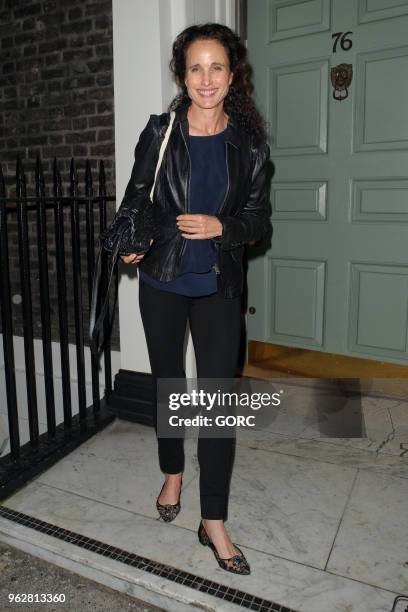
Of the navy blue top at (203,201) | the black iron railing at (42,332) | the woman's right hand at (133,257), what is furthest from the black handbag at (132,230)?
the black iron railing at (42,332)

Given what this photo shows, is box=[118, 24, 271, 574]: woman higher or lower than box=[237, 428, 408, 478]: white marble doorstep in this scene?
higher

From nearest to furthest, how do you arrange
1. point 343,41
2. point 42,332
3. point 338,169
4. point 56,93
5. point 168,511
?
point 168,511, point 42,332, point 343,41, point 338,169, point 56,93

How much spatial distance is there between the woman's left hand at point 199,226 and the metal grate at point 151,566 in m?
1.36

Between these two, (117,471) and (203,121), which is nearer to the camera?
(203,121)

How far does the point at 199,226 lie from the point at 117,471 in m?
1.64

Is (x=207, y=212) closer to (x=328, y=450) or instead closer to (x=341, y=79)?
(x=328, y=450)

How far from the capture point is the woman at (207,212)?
195cm

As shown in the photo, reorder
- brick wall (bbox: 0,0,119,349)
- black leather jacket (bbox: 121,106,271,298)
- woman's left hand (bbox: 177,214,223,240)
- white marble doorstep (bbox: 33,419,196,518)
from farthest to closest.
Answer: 1. brick wall (bbox: 0,0,119,349)
2. white marble doorstep (bbox: 33,419,196,518)
3. black leather jacket (bbox: 121,106,271,298)
4. woman's left hand (bbox: 177,214,223,240)

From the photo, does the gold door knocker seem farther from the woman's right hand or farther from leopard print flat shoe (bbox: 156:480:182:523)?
leopard print flat shoe (bbox: 156:480:182:523)

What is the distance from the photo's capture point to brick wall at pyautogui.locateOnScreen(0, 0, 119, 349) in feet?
12.3

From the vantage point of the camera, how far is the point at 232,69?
2012 millimetres

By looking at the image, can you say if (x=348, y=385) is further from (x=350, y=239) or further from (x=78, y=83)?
(x=78, y=83)

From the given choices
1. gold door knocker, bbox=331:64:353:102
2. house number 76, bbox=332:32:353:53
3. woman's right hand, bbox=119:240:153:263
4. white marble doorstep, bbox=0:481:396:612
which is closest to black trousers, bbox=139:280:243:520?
woman's right hand, bbox=119:240:153:263

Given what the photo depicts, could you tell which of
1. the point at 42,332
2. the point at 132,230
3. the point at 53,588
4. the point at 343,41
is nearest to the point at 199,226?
the point at 132,230
